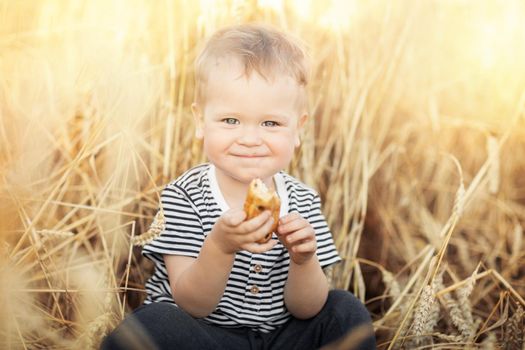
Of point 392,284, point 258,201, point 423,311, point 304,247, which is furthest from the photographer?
point 392,284

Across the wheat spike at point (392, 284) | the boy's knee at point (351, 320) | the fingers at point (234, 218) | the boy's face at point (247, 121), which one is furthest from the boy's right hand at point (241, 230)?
the wheat spike at point (392, 284)

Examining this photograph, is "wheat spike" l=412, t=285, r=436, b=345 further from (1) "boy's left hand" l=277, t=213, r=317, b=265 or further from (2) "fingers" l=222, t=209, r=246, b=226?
(2) "fingers" l=222, t=209, r=246, b=226

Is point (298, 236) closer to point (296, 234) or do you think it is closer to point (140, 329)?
point (296, 234)

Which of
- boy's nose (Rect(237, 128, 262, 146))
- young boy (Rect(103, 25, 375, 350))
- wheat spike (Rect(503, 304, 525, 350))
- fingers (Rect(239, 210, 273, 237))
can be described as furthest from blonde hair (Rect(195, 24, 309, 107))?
wheat spike (Rect(503, 304, 525, 350))

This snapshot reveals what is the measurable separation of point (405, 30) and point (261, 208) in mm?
1110

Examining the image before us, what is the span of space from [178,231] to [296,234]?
33 centimetres

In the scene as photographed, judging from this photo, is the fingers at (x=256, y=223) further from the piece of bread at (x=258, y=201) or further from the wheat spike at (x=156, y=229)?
the wheat spike at (x=156, y=229)

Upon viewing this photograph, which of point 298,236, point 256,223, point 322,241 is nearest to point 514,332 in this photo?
point 322,241

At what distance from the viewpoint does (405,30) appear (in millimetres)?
2352

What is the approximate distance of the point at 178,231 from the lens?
1.76 m

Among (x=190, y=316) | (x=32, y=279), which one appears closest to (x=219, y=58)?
(x=190, y=316)

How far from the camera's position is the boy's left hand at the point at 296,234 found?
5.11 feet

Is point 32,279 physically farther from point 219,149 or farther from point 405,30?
point 405,30

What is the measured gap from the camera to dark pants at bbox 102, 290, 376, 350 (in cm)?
159
